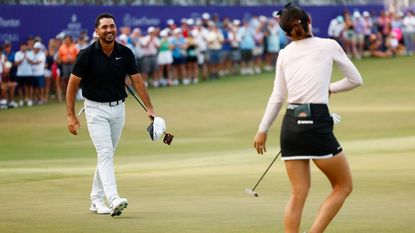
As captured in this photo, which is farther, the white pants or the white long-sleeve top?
the white pants

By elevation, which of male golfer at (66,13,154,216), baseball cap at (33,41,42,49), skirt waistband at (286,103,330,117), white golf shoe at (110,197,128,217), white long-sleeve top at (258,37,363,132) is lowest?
baseball cap at (33,41,42,49)

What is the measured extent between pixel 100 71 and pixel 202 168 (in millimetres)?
6804

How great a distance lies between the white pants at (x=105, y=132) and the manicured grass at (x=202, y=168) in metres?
0.43

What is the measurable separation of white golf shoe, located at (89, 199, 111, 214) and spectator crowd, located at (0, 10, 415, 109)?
22.0 meters

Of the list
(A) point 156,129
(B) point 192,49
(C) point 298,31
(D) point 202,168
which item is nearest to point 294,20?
(C) point 298,31

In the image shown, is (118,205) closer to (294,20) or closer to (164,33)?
(294,20)

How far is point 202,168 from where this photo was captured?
19.7 meters

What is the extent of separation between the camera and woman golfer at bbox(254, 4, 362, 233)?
31.9ft

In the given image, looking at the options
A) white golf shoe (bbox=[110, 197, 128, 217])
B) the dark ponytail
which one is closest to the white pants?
white golf shoe (bbox=[110, 197, 128, 217])

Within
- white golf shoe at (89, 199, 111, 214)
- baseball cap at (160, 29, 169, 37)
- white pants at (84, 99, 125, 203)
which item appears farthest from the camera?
baseball cap at (160, 29, 169, 37)

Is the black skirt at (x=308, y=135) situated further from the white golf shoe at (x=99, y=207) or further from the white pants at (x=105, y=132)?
the white golf shoe at (x=99, y=207)

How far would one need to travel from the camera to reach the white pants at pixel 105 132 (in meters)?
13.0

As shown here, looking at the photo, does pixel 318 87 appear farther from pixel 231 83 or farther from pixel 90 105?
pixel 231 83

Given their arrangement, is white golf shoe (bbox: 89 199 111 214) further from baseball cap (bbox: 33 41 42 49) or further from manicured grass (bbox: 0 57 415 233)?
baseball cap (bbox: 33 41 42 49)
